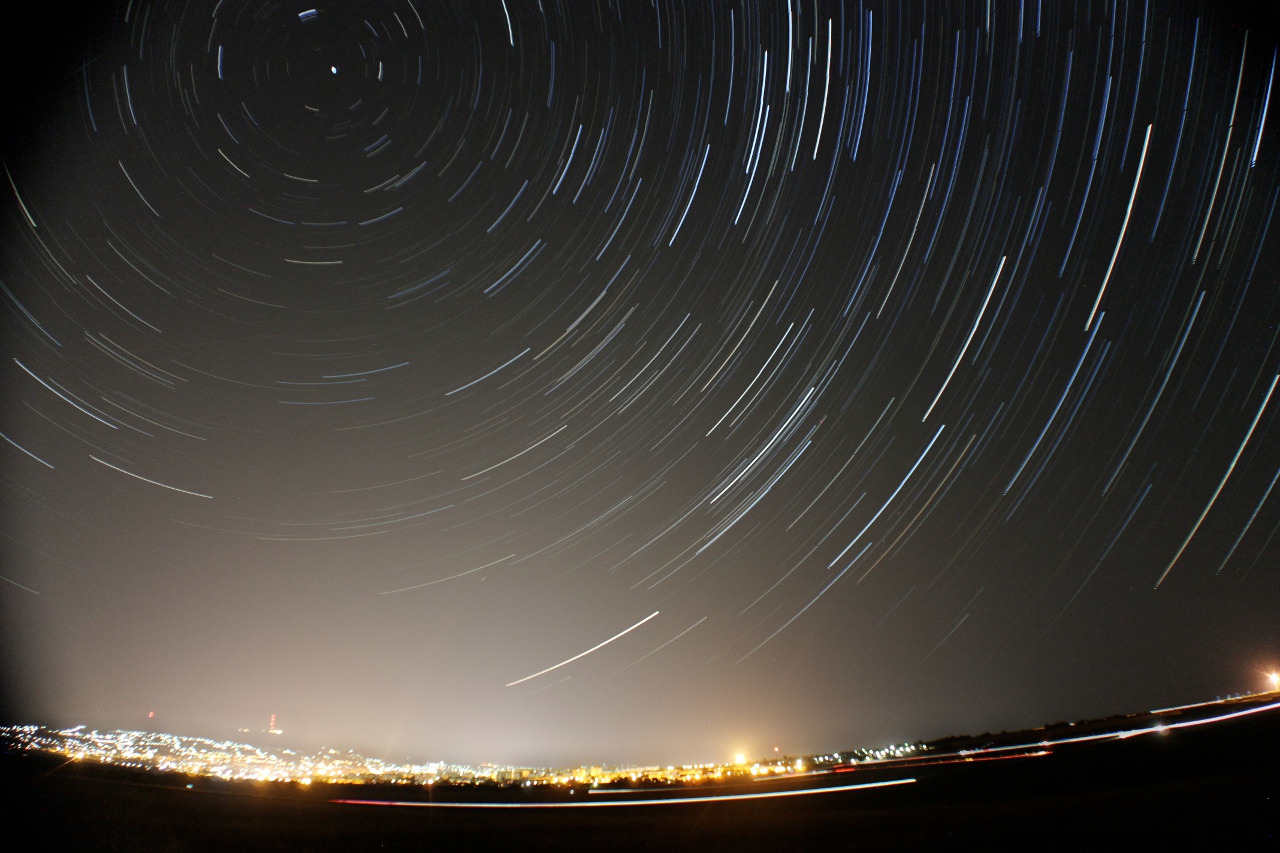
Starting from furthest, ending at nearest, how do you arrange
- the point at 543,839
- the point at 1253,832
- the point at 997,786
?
the point at 997,786 → the point at 543,839 → the point at 1253,832

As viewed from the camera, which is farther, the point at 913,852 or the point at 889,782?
the point at 889,782

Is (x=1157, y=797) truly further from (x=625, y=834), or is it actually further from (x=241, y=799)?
(x=241, y=799)

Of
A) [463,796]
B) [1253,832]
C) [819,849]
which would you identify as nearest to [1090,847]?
[1253,832]

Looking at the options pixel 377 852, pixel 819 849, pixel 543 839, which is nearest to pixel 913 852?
pixel 819 849

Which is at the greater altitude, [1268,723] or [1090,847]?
[1268,723]

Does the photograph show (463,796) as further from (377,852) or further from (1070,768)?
(1070,768)

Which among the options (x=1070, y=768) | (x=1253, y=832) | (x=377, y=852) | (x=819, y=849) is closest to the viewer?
(x=1253, y=832)
